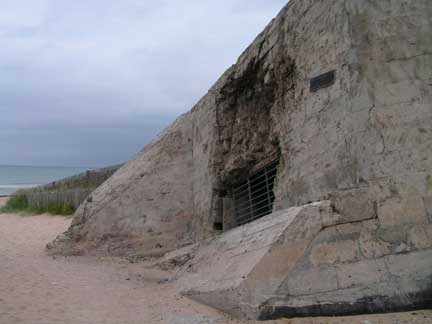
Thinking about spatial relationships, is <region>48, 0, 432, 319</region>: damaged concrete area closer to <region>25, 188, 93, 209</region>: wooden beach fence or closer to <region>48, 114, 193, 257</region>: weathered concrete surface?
<region>48, 114, 193, 257</region>: weathered concrete surface

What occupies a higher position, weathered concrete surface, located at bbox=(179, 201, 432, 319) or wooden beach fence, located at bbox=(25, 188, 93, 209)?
wooden beach fence, located at bbox=(25, 188, 93, 209)

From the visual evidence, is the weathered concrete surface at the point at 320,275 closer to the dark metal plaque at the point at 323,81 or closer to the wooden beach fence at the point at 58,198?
the dark metal plaque at the point at 323,81

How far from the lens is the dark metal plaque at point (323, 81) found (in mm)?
4566

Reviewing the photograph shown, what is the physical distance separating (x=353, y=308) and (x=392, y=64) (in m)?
2.19

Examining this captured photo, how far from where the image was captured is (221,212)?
23.4 ft

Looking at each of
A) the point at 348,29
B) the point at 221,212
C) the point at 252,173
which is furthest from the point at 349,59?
the point at 221,212

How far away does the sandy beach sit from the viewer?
13.8ft

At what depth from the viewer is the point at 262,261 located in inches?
159

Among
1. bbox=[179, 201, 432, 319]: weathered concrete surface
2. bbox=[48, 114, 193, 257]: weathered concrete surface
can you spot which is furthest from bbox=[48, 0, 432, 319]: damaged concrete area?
bbox=[48, 114, 193, 257]: weathered concrete surface

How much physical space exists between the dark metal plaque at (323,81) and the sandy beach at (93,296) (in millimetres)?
2178

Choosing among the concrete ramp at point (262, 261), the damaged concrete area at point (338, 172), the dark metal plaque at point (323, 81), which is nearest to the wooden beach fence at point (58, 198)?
the damaged concrete area at point (338, 172)

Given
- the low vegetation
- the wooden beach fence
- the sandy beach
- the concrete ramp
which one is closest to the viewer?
the concrete ramp

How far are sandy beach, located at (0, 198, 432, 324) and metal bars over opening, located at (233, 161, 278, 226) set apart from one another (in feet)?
4.64

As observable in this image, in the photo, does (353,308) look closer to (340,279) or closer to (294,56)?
(340,279)
